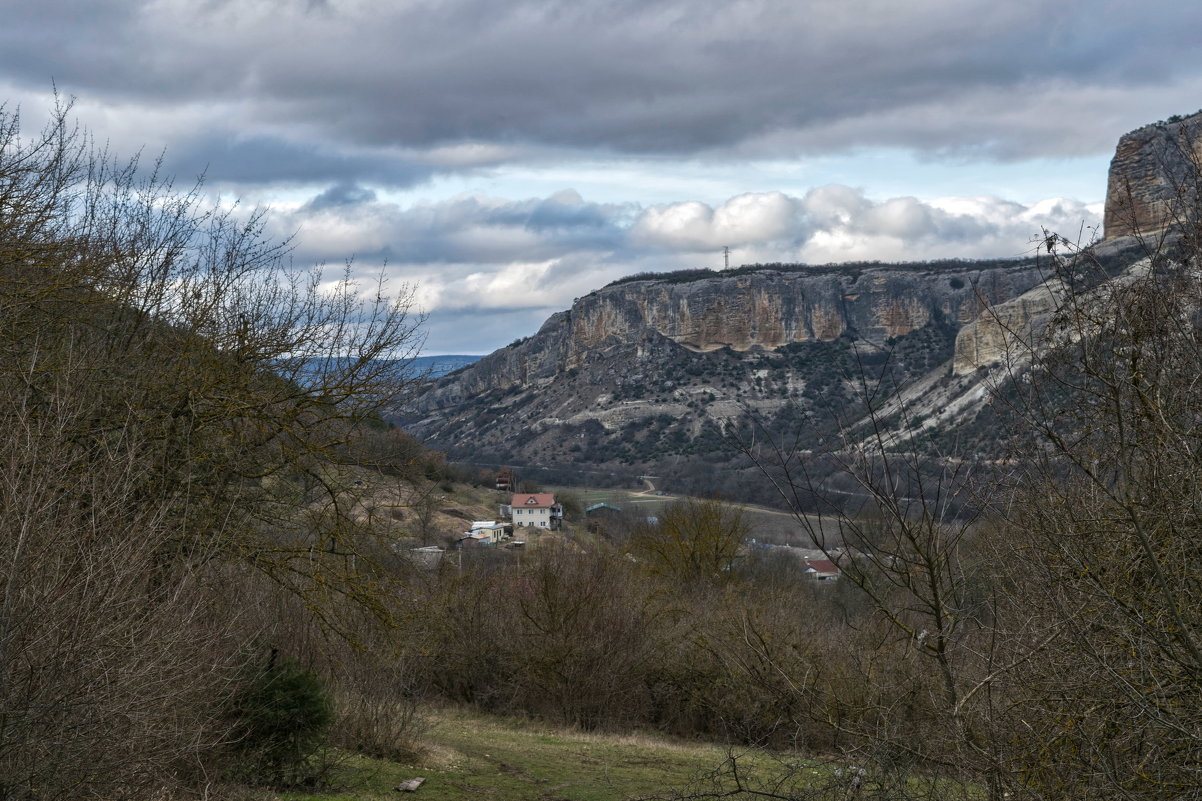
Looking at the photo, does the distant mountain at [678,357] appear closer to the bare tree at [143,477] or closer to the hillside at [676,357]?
the hillside at [676,357]

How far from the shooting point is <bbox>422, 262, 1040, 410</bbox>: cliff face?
129000 millimetres

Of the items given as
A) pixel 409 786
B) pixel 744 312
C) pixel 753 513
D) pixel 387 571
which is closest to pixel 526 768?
pixel 409 786

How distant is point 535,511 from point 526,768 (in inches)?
1618

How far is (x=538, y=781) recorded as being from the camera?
13.4m

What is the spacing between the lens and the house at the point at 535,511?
5412cm

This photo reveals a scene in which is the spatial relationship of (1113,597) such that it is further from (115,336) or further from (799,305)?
(799,305)

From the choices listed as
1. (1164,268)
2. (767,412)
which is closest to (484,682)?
(1164,268)

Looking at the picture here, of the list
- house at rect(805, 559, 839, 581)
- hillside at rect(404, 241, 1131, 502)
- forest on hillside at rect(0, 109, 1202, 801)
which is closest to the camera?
forest on hillside at rect(0, 109, 1202, 801)

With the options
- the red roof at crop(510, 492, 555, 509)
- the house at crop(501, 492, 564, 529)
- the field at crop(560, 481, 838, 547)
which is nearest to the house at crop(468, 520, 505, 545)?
the house at crop(501, 492, 564, 529)

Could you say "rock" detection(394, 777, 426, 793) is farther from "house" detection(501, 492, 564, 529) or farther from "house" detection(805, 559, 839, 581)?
"house" detection(501, 492, 564, 529)

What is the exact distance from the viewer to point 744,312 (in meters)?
134

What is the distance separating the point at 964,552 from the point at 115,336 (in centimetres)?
972

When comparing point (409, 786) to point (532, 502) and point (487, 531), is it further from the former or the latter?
point (532, 502)

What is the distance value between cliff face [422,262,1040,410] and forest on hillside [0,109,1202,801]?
110674mm
